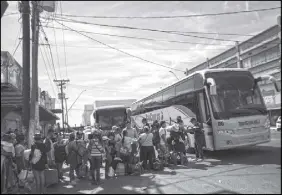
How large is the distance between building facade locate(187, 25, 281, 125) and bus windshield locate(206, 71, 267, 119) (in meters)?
23.9


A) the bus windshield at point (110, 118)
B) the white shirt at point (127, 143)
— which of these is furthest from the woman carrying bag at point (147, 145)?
the bus windshield at point (110, 118)

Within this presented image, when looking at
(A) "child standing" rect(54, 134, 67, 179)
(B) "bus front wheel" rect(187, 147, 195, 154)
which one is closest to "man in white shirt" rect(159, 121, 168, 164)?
(A) "child standing" rect(54, 134, 67, 179)

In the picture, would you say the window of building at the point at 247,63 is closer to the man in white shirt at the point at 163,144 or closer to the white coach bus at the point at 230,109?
the white coach bus at the point at 230,109

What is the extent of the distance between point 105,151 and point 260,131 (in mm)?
6165

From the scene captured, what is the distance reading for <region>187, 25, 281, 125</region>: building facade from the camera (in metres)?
35.3

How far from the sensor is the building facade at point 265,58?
116 feet

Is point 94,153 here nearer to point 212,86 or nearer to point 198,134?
point 198,134

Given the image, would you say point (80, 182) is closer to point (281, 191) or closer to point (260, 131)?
point (281, 191)

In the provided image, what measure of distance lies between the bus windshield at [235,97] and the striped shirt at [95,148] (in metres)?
4.81

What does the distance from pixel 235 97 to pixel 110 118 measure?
12.2 metres

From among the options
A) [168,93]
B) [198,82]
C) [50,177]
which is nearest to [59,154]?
[50,177]

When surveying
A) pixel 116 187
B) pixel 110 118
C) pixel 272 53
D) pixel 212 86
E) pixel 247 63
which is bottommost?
pixel 116 187

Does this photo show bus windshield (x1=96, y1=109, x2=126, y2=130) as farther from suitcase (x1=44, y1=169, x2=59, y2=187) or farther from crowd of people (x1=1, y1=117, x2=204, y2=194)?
suitcase (x1=44, y1=169, x2=59, y2=187)

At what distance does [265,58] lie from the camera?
37969mm
